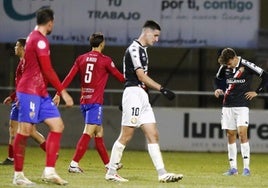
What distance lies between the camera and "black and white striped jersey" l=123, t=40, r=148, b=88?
11.7 meters

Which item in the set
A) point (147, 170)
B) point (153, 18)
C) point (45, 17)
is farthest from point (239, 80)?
point (153, 18)

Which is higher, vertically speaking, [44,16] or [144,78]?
[44,16]

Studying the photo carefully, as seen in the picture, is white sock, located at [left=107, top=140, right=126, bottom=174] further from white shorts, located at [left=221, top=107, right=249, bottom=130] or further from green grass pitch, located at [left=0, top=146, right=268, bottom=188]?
white shorts, located at [left=221, top=107, right=249, bottom=130]

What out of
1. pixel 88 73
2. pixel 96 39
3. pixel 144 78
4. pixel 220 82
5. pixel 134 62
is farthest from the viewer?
pixel 220 82

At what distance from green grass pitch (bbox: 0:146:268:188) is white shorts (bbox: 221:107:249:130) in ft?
2.79

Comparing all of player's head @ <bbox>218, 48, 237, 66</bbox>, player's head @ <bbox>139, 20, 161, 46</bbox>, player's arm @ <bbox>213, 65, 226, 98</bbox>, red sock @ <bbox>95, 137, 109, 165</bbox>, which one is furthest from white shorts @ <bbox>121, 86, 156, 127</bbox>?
player's arm @ <bbox>213, 65, 226, 98</bbox>

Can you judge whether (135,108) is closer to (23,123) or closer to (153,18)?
(23,123)

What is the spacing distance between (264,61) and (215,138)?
3.52 meters

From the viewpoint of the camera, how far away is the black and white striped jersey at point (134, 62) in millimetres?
11733

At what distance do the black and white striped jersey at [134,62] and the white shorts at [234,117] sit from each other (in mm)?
3028

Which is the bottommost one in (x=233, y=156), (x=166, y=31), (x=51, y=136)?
(x=233, y=156)

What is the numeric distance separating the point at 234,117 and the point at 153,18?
780 centimetres

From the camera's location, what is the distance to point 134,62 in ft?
38.5

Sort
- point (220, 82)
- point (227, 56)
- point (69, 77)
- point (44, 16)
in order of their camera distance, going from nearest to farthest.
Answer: point (44, 16), point (69, 77), point (227, 56), point (220, 82)
